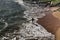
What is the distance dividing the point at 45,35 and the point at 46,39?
2.16ft

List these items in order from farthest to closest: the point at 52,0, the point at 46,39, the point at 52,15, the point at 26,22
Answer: the point at 52,0 → the point at 52,15 → the point at 26,22 → the point at 46,39

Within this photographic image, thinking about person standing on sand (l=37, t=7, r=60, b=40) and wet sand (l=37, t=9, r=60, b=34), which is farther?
wet sand (l=37, t=9, r=60, b=34)

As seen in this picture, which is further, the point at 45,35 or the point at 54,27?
the point at 54,27

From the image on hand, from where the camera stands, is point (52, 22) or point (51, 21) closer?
point (52, 22)

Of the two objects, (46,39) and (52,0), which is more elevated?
(52,0)

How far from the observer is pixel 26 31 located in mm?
16781

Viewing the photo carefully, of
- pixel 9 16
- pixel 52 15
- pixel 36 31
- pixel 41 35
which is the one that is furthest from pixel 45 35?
pixel 9 16

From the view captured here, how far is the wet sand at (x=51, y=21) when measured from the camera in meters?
17.4

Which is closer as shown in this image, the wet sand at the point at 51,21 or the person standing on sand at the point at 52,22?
the person standing on sand at the point at 52,22

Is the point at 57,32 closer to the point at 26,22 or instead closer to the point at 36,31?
the point at 36,31

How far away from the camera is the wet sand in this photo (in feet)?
56.9

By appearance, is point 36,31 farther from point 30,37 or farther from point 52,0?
point 52,0

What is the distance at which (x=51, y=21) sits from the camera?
19.4 metres

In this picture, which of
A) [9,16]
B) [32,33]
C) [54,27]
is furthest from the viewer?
[9,16]
